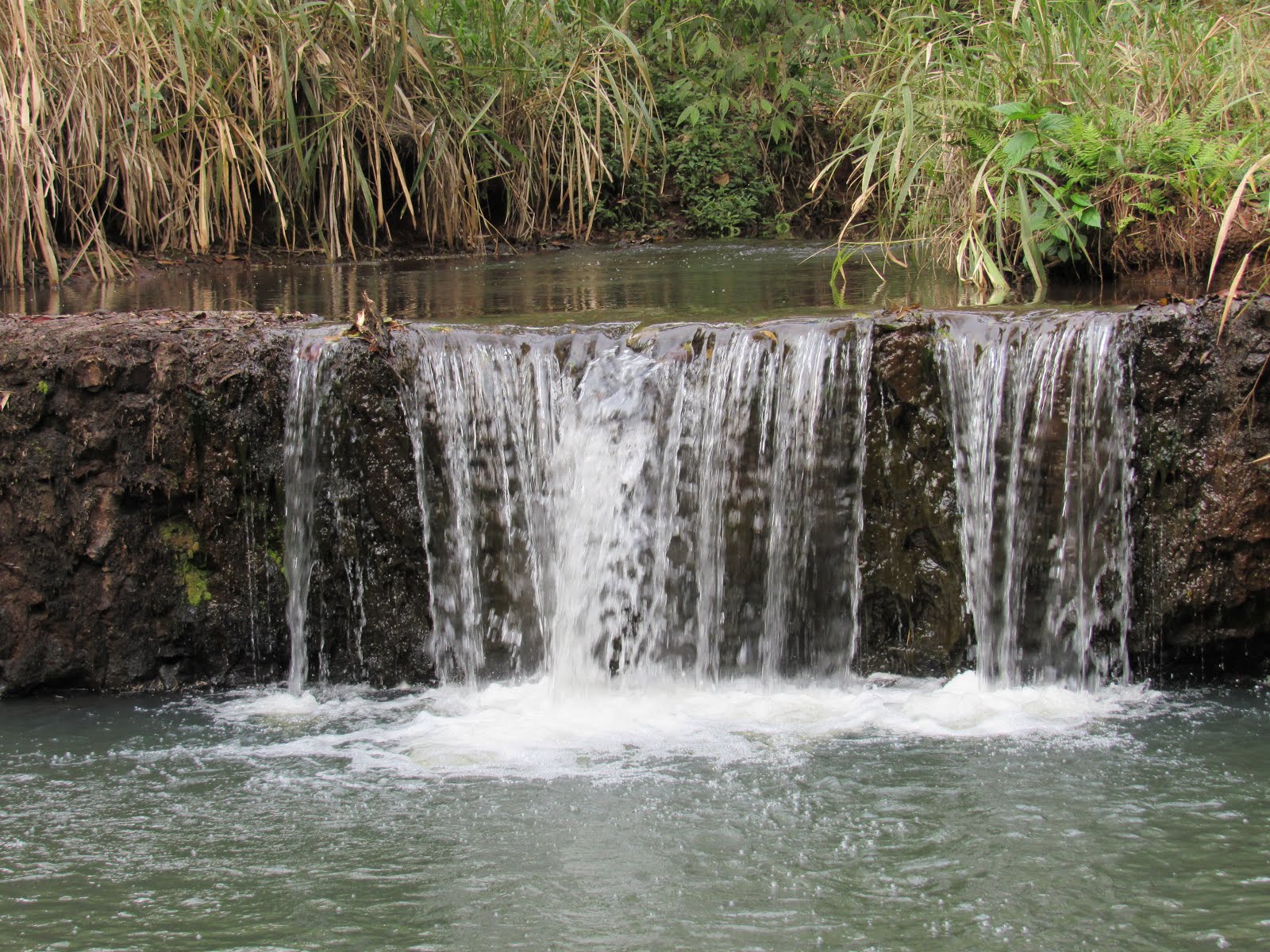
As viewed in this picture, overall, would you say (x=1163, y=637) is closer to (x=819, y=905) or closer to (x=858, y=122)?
(x=819, y=905)

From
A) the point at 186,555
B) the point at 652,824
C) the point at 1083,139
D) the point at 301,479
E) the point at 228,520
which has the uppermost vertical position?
the point at 1083,139

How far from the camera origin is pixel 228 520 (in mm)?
5031

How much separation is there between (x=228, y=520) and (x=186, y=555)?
0.21 m

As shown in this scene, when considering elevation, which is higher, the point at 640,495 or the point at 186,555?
the point at 640,495

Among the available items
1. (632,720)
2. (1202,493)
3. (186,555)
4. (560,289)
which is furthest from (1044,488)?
(560,289)

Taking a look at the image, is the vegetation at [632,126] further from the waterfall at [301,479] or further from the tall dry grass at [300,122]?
the waterfall at [301,479]

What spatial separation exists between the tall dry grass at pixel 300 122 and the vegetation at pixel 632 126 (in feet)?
0.08

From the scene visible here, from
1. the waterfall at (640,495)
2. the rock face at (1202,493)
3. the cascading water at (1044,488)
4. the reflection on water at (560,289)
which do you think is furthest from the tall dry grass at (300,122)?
the rock face at (1202,493)

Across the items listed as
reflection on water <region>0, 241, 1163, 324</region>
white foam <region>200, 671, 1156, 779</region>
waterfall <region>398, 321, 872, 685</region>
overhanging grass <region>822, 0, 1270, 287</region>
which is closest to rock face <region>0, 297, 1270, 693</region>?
waterfall <region>398, 321, 872, 685</region>

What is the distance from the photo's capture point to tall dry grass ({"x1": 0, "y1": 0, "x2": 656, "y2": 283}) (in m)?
8.23

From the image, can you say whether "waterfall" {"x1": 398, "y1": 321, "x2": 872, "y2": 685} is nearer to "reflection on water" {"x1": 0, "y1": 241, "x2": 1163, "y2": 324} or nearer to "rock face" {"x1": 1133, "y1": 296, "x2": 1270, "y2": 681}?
"reflection on water" {"x1": 0, "y1": 241, "x2": 1163, "y2": 324}

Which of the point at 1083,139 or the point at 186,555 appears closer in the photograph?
the point at 186,555

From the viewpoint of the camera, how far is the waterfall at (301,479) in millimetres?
4906

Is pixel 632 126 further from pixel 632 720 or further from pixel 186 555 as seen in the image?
pixel 632 720
